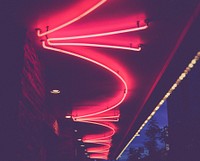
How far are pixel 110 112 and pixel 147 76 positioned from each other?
4.02 metres

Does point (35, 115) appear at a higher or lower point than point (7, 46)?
lower

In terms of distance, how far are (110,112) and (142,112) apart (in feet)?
4.01

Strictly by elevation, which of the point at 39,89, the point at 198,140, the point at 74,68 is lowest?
the point at 198,140

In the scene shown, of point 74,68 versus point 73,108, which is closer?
point 74,68

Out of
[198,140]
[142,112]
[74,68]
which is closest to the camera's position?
[74,68]

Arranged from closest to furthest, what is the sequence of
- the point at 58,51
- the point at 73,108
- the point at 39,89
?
the point at 58,51 → the point at 39,89 → the point at 73,108

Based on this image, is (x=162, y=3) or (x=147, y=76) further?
(x=147, y=76)

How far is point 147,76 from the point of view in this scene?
867 cm

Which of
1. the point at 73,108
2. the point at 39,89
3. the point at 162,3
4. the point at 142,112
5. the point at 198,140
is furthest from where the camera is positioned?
the point at 142,112

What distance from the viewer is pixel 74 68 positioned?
25.0 feet

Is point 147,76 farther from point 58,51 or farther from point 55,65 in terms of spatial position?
point 58,51

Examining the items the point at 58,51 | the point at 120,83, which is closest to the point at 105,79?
the point at 120,83

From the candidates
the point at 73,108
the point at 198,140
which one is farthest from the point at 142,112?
the point at 198,140

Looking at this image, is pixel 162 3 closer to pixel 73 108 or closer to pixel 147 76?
pixel 147 76
